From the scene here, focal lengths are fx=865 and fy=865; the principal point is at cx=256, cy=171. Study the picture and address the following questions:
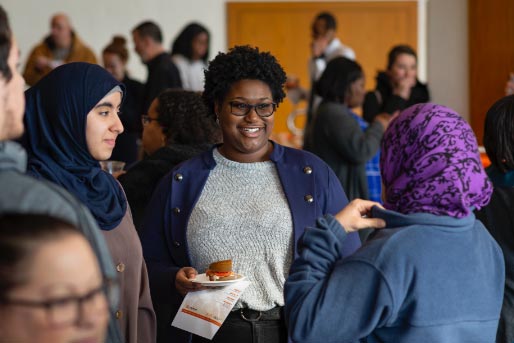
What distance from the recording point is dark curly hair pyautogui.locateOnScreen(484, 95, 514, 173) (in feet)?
9.45

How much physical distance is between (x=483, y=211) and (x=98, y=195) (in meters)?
1.23

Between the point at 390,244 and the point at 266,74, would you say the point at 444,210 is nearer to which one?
the point at 390,244

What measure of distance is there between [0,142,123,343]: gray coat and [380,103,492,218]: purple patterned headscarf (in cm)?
86

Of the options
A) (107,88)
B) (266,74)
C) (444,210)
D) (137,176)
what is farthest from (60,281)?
(137,176)

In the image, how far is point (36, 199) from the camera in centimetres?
150

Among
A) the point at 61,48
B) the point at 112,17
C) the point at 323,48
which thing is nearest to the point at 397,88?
the point at 323,48

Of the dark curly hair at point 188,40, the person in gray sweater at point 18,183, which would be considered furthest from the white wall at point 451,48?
the person in gray sweater at point 18,183

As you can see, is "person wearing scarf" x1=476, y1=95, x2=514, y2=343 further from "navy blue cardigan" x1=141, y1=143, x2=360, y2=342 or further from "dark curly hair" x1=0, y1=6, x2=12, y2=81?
"dark curly hair" x1=0, y1=6, x2=12, y2=81

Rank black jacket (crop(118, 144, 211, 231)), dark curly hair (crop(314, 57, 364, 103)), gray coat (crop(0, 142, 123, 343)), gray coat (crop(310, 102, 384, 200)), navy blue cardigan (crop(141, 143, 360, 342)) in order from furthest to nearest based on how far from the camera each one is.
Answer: dark curly hair (crop(314, 57, 364, 103)), gray coat (crop(310, 102, 384, 200)), black jacket (crop(118, 144, 211, 231)), navy blue cardigan (crop(141, 143, 360, 342)), gray coat (crop(0, 142, 123, 343))

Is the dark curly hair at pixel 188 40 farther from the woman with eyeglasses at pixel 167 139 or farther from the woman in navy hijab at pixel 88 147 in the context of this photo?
the woman in navy hijab at pixel 88 147

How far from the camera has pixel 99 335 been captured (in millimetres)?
1405

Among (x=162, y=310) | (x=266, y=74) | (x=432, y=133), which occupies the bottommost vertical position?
(x=162, y=310)

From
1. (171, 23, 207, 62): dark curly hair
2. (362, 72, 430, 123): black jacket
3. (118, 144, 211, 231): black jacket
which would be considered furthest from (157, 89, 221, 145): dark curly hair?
(171, 23, 207, 62): dark curly hair

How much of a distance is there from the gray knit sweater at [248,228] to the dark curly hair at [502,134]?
2.42 ft
